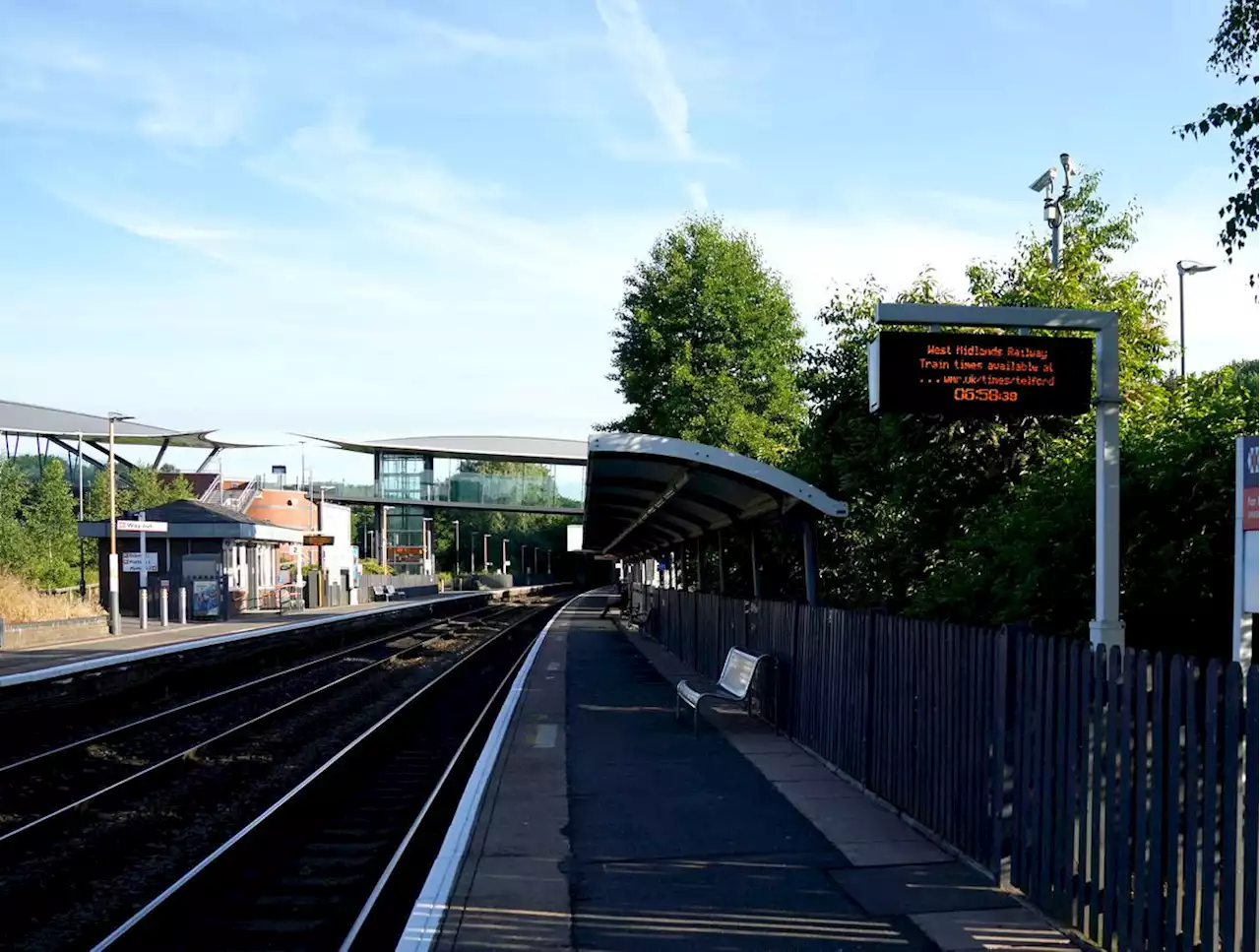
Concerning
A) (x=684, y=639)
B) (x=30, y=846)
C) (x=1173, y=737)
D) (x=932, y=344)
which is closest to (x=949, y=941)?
(x=1173, y=737)

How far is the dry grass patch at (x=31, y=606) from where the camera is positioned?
35.2m

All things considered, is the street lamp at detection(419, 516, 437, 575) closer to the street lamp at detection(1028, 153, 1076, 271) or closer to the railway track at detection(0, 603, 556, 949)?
the railway track at detection(0, 603, 556, 949)

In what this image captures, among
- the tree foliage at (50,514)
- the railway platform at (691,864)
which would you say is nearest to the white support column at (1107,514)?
the railway platform at (691,864)

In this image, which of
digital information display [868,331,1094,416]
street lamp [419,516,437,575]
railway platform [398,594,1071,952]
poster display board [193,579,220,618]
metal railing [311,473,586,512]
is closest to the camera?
railway platform [398,594,1071,952]

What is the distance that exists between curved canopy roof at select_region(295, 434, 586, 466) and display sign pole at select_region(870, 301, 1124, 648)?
7563 cm

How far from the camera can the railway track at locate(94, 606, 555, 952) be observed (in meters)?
6.84

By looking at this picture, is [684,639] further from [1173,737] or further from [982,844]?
[1173,737]

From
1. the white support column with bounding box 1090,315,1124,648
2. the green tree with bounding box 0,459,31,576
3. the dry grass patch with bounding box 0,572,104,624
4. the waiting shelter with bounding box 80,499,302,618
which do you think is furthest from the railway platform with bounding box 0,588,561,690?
the white support column with bounding box 1090,315,1124,648

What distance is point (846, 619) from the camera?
1033 centimetres

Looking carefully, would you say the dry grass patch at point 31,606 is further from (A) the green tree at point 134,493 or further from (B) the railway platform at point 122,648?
(A) the green tree at point 134,493

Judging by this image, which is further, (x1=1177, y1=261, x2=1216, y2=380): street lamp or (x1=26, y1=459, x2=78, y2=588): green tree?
(x1=26, y1=459, x2=78, y2=588): green tree

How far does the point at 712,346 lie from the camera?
37406 millimetres

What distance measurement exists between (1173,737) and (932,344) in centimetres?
395

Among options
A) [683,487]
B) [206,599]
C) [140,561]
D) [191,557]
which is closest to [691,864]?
[683,487]
